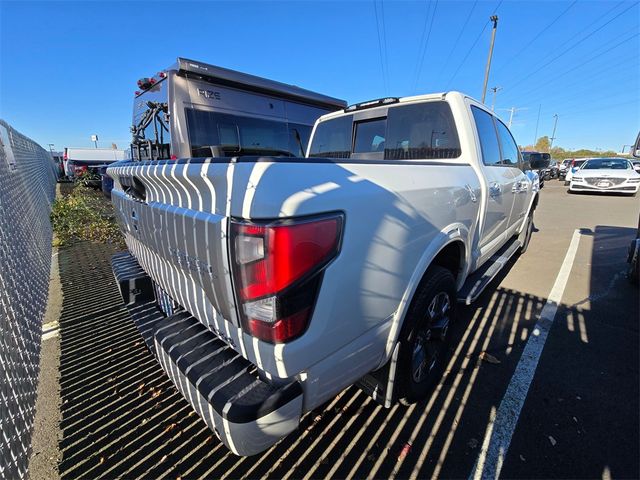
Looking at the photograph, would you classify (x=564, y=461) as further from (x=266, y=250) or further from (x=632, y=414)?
(x=266, y=250)

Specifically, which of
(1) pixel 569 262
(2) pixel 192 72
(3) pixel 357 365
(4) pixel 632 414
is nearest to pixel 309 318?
(3) pixel 357 365

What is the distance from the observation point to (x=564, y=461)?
5.97 feet

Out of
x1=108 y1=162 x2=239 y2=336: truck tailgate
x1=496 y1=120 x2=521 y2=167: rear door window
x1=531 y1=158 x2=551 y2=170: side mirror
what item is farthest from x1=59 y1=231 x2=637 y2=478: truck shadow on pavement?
x1=531 y1=158 x2=551 y2=170: side mirror

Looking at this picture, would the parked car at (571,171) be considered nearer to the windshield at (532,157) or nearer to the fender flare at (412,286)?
the windshield at (532,157)

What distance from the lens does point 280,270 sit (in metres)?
1.16

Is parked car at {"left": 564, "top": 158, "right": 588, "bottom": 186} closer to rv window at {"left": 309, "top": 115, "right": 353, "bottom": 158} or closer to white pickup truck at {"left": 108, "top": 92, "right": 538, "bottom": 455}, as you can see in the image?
rv window at {"left": 309, "top": 115, "right": 353, "bottom": 158}

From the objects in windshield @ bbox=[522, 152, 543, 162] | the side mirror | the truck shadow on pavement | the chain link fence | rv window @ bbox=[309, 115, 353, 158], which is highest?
rv window @ bbox=[309, 115, 353, 158]

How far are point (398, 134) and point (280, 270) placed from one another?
7.84 ft

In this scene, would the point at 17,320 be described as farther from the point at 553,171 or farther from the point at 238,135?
the point at 553,171

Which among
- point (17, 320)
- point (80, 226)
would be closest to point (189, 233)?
point (17, 320)

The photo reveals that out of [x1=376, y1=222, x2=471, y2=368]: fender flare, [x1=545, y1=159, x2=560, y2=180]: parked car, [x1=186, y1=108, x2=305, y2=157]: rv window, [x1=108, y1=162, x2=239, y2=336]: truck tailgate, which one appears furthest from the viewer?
[x1=545, y1=159, x2=560, y2=180]: parked car

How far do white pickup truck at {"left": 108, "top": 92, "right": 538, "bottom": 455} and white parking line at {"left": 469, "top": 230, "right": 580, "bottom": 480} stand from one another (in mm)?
458

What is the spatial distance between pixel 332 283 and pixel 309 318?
17 cm

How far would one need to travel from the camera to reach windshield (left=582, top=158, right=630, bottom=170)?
14.2 meters
